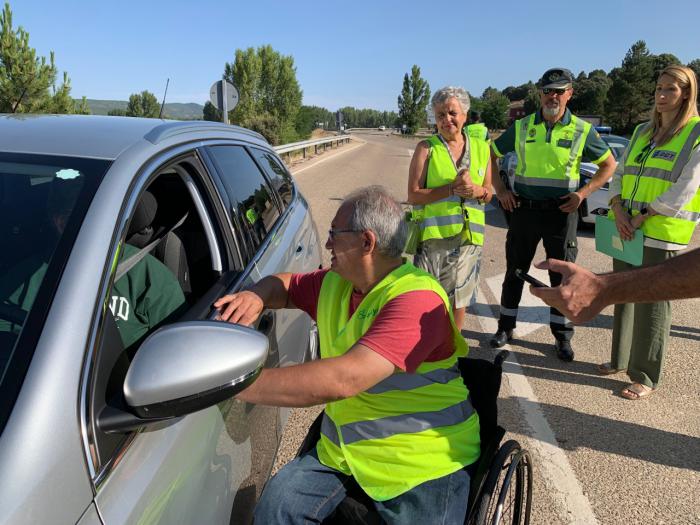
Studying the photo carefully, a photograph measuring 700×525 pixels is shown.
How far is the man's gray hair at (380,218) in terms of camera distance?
6.00ft

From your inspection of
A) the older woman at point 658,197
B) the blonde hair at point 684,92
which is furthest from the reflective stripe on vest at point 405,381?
the blonde hair at point 684,92

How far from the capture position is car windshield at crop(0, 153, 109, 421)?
114 cm

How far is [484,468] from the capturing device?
1795mm

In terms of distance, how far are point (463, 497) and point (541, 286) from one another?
2.43ft

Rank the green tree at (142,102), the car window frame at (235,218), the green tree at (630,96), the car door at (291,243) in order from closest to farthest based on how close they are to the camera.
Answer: the car window frame at (235,218), the car door at (291,243), the green tree at (630,96), the green tree at (142,102)

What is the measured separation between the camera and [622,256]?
3.68 metres

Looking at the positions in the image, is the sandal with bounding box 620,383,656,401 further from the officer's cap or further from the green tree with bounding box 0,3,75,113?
the green tree with bounding box 0,3,75,113

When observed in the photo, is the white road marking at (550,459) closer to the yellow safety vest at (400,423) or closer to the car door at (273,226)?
the yellow safety vest at (400,423)

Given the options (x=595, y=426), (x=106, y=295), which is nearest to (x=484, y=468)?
(x=106, y=295)

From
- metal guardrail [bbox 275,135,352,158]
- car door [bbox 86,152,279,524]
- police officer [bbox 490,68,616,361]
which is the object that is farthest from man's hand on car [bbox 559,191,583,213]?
metal guardrail [bbox 275,135,352,158]

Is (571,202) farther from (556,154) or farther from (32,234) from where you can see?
(32,234)

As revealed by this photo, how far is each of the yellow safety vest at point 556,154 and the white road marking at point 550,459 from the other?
55.9 inches

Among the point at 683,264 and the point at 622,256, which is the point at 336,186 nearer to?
the point at 622,256

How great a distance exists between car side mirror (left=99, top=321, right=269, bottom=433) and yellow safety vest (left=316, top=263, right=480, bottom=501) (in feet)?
2.10
